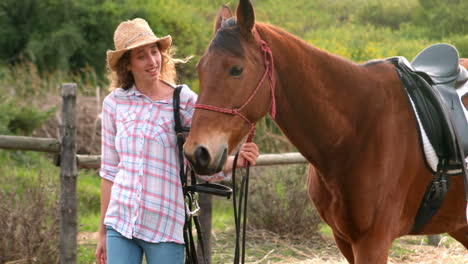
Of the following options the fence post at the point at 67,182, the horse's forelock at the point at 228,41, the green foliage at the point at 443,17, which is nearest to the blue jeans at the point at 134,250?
the horse's forelock at the point at 228,41

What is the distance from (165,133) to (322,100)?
759mm

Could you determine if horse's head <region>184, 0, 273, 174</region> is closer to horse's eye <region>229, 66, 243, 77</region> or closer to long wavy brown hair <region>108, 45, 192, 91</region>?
horse's eye <region>229, 66, 243, 77</region>

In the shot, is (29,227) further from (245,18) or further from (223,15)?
(245,18)

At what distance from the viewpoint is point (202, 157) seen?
237cm

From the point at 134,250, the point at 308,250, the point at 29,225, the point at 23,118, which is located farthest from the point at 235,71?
the point at 23,118

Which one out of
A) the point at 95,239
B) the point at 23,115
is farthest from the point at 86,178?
the point at 95,239

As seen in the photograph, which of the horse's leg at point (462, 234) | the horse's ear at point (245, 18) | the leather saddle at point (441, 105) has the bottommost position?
the horse's leg at point (462, 234)

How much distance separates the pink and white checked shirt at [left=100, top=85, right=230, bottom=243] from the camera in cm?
279

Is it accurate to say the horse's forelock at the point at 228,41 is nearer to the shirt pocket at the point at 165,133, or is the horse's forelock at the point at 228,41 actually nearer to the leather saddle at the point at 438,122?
the shirt pocket at the point at 165,133

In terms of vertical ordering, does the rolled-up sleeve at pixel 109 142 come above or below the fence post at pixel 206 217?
above

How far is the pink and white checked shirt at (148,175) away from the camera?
2.79m

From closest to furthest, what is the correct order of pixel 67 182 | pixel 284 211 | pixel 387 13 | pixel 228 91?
pixel 228 91 < pixel 67 182 < pixel 284 211 < pixel 387 13

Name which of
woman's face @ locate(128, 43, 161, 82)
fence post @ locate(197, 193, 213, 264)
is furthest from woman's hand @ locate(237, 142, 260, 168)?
fence post @ locate(197, 193, 213, 264)

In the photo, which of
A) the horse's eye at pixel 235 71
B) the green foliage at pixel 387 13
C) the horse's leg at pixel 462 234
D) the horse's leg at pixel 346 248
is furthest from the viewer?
the green foliage at pixel 387 13
